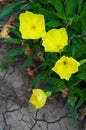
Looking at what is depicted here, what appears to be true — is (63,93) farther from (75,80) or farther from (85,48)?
(85,48)

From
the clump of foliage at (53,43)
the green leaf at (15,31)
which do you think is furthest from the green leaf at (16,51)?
the green leaf at (15,31)

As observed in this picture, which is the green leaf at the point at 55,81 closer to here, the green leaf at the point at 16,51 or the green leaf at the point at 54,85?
the green leaf at the point at 54,85

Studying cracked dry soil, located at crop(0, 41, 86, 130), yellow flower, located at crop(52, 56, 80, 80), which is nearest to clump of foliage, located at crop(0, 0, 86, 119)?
yellow flower, located at crop(52, 56, 80, 80)

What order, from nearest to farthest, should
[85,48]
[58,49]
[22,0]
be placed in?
[58,49]
[85,48]
[22,0]

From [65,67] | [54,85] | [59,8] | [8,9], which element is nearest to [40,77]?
[54,85]

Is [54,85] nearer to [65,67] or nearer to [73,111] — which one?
[73,111]

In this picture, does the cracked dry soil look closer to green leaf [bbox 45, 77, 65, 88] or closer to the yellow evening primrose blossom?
green leaf [bbox 45, 77, 65, 88]

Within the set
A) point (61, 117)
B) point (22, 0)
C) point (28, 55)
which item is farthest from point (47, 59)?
point (22, 0)
